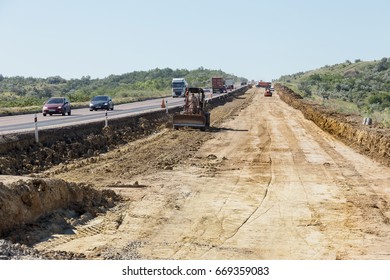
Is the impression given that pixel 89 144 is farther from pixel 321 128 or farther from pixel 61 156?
pixel 321 128

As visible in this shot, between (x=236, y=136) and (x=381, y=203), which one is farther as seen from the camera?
(x=236, y=136)

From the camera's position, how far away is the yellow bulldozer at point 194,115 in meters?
35.7

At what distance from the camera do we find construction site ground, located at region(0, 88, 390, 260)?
10812 millimetres

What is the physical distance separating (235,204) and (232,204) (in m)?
0.07

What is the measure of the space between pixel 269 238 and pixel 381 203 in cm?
499

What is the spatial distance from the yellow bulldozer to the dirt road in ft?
23.2

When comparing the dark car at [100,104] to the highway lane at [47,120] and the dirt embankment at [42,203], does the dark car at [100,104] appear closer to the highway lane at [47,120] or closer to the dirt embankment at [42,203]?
the highway lane at [47,120]

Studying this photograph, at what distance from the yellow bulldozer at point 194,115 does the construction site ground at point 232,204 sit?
717 cm

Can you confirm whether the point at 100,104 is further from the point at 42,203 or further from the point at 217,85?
the point at 217,85

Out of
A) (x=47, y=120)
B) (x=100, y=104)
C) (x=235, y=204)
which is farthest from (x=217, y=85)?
(x=235, y=204)

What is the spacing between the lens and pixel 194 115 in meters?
35.8

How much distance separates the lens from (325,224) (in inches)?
507
